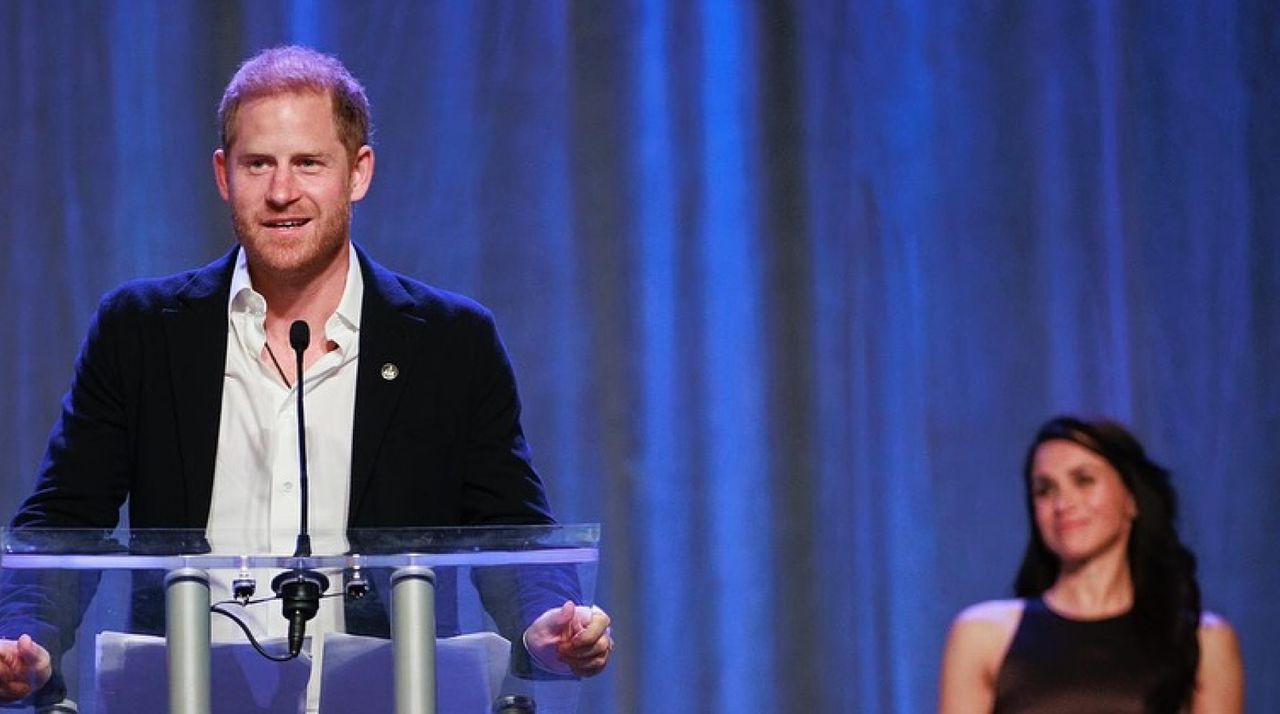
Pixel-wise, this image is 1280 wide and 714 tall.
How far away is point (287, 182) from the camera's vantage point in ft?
9.37

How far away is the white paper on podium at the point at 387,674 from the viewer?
2.08m

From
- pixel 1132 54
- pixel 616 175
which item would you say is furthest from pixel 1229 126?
pixel 616 175

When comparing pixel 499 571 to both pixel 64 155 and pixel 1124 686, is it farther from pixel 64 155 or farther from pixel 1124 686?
pixel 64 155

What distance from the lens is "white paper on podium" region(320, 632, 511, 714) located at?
6.81 ft

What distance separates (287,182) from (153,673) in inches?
40.6

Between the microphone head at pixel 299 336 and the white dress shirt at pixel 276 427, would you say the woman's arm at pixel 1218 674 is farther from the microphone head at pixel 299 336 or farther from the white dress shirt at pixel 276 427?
the microphone head at pixel 299 336

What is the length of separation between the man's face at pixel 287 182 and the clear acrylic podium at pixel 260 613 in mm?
867

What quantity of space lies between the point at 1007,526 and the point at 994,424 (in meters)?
0.26

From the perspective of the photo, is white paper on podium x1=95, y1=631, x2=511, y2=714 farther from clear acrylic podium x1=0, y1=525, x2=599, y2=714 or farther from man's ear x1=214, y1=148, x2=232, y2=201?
man's ear x1=214, y1=148, x2=232, y2=201

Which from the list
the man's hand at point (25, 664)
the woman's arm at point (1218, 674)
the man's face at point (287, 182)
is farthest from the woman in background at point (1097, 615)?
the man's hand at point (25, 664)

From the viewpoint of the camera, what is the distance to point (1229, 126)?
15.5 feet

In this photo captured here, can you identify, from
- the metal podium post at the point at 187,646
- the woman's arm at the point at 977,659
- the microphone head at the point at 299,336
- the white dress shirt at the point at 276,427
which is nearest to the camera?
the metal podium post at the point at 187,646

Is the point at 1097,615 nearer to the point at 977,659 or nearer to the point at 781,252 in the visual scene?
the point at 977,659

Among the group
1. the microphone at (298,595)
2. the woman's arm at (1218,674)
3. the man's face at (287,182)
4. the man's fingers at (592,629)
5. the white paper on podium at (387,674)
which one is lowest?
the woman's arm at (1218,674)
